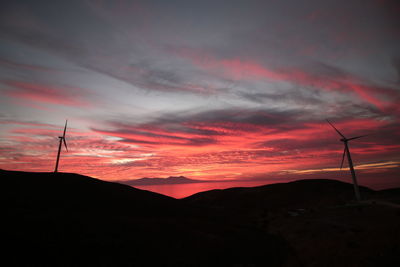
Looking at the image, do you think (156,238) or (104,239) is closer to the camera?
(104,239)

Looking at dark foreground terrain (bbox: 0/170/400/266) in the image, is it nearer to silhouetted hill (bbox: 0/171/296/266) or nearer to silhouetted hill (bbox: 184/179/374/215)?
silhouetted hill (bbox: 0/171/296/266)

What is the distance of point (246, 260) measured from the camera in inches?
1084

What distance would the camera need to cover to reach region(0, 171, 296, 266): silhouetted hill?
23.3 metres

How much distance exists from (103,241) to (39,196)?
29370 mm

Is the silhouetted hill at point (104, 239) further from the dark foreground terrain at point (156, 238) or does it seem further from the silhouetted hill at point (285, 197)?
the silhouetted hill at point (285, 197)

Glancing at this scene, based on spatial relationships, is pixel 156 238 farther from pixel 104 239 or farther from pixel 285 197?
pixel 285 197

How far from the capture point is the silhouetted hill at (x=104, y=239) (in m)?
23.3

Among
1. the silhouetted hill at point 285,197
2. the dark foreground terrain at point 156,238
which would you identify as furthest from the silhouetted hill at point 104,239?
the silhouetted hill at point 285,197

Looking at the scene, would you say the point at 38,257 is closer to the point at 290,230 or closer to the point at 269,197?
the point at 290,230

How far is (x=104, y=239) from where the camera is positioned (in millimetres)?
28453

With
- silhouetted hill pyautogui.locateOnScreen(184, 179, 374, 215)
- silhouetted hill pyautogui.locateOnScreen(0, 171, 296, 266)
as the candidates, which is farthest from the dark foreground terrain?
silhouetted hill pyautogui.locateOnScreen(184, 179, 374, 215)

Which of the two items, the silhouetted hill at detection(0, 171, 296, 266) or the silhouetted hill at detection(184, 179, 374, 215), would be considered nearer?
the silhouetted hill at detection(0, 171, 296, 266)

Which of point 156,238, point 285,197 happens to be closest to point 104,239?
point 156,238

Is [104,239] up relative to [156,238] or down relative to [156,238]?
up
